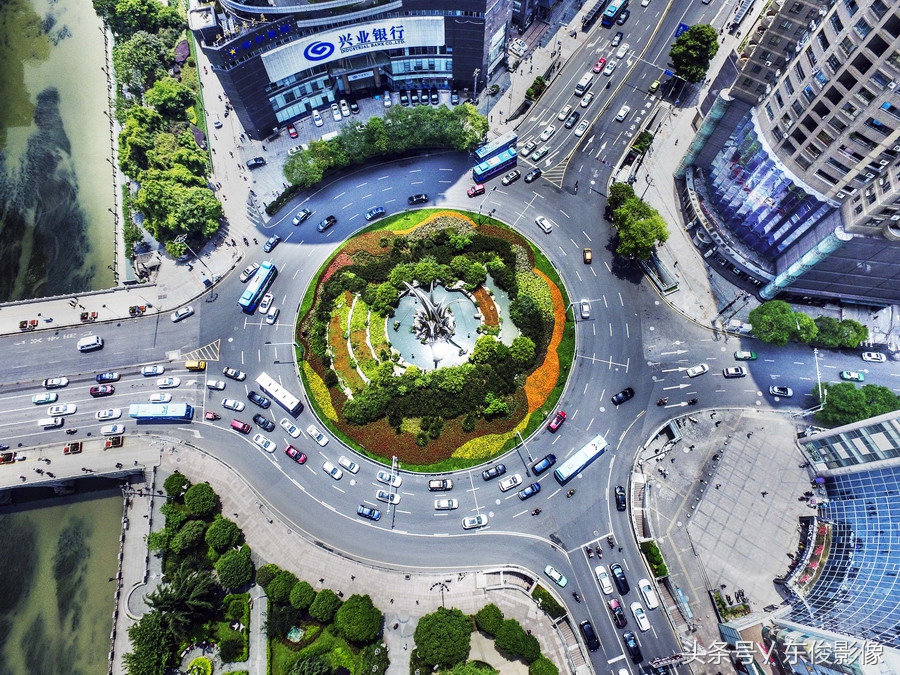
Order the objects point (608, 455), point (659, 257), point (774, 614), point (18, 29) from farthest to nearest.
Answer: point (18, 29)
point (659, 257)
point (608, 455)
point (774, 614)

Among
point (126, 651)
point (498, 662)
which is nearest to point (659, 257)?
point (498, 662)

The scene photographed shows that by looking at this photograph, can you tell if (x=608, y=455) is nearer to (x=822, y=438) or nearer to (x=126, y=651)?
(x=822, y=438)

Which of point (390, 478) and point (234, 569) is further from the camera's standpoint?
point (390, 478)

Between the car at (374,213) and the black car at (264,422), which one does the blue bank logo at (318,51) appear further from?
the black car at (264,422)

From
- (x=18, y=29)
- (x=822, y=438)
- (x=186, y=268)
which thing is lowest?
(x=822, y=438)

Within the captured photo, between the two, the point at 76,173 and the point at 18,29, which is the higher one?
the point at 18,29

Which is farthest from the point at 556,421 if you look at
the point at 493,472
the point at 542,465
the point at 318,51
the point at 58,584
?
the point at 318,51

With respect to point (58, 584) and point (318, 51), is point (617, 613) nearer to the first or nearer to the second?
point (58, 584)

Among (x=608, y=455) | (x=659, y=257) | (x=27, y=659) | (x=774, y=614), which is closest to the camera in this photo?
(x=774, y=614)
